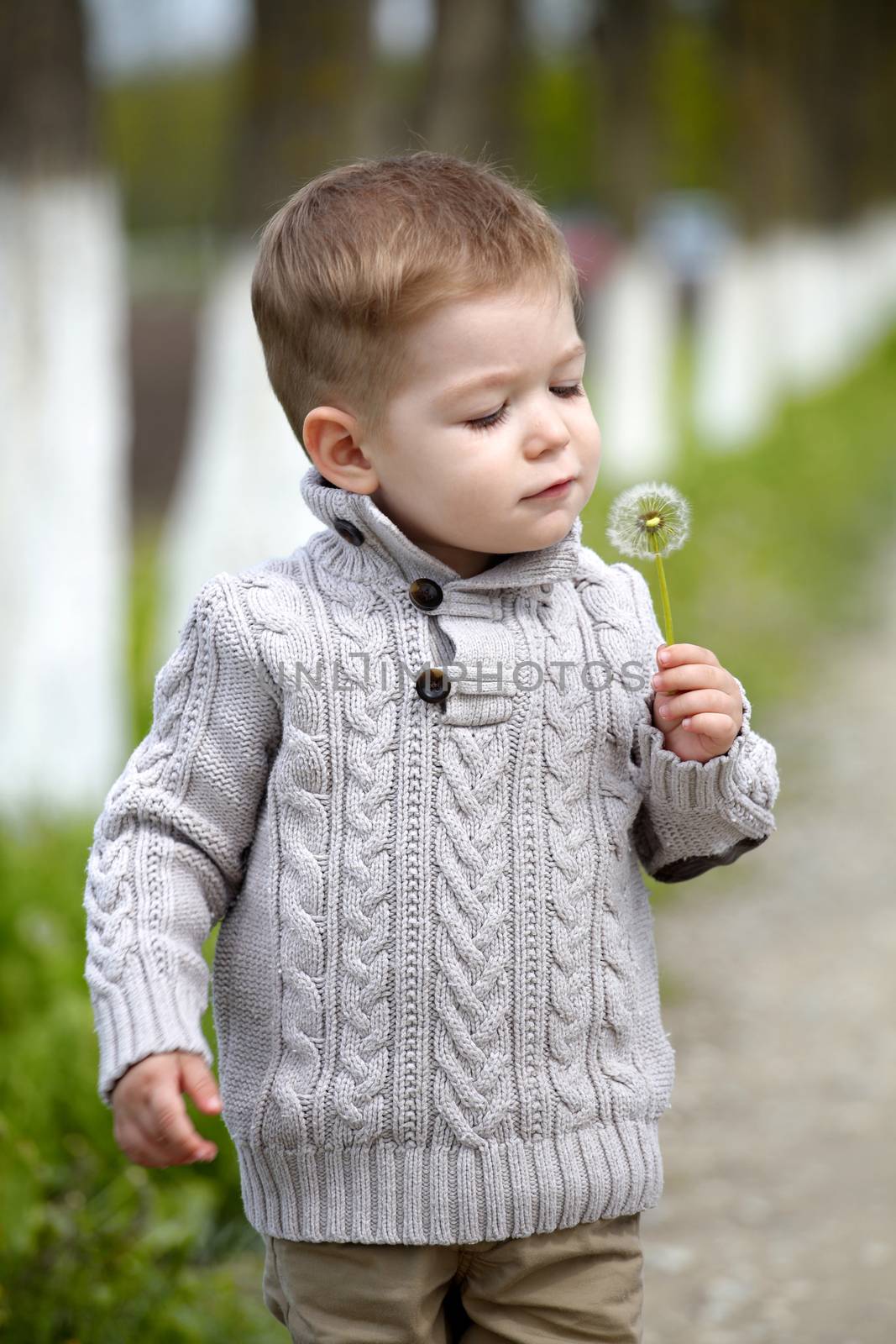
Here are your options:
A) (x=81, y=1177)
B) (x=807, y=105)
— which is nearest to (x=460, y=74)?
(x=81, y=1177)

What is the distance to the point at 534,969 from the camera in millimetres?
1880

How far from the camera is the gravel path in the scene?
3219mm

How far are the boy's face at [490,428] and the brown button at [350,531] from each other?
2.8 inches

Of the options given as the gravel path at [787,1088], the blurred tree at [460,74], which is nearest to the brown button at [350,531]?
the gravel path at [787,1088]

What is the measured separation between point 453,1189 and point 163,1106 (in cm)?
33

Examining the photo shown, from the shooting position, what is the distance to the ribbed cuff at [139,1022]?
5.80 feet

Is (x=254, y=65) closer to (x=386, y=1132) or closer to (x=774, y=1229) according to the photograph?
(x=774, y=1229)

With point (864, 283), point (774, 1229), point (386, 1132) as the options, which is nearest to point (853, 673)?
point (774, 1229)

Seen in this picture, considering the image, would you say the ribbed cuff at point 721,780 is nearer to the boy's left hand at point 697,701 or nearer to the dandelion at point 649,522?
the boy's left hand at point 697,701

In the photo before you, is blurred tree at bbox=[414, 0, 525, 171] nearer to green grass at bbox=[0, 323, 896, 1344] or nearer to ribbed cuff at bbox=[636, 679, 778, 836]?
green grass at bbox=[0, 323, 896, 1344]

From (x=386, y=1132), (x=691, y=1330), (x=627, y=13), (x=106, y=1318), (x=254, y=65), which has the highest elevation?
(x=627, y=13)

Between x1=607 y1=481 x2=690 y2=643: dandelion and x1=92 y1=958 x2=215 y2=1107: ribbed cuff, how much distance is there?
26.0 inches

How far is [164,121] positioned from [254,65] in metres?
21.5

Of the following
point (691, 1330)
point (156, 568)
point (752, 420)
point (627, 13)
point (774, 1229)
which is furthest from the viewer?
point (752, 420)
